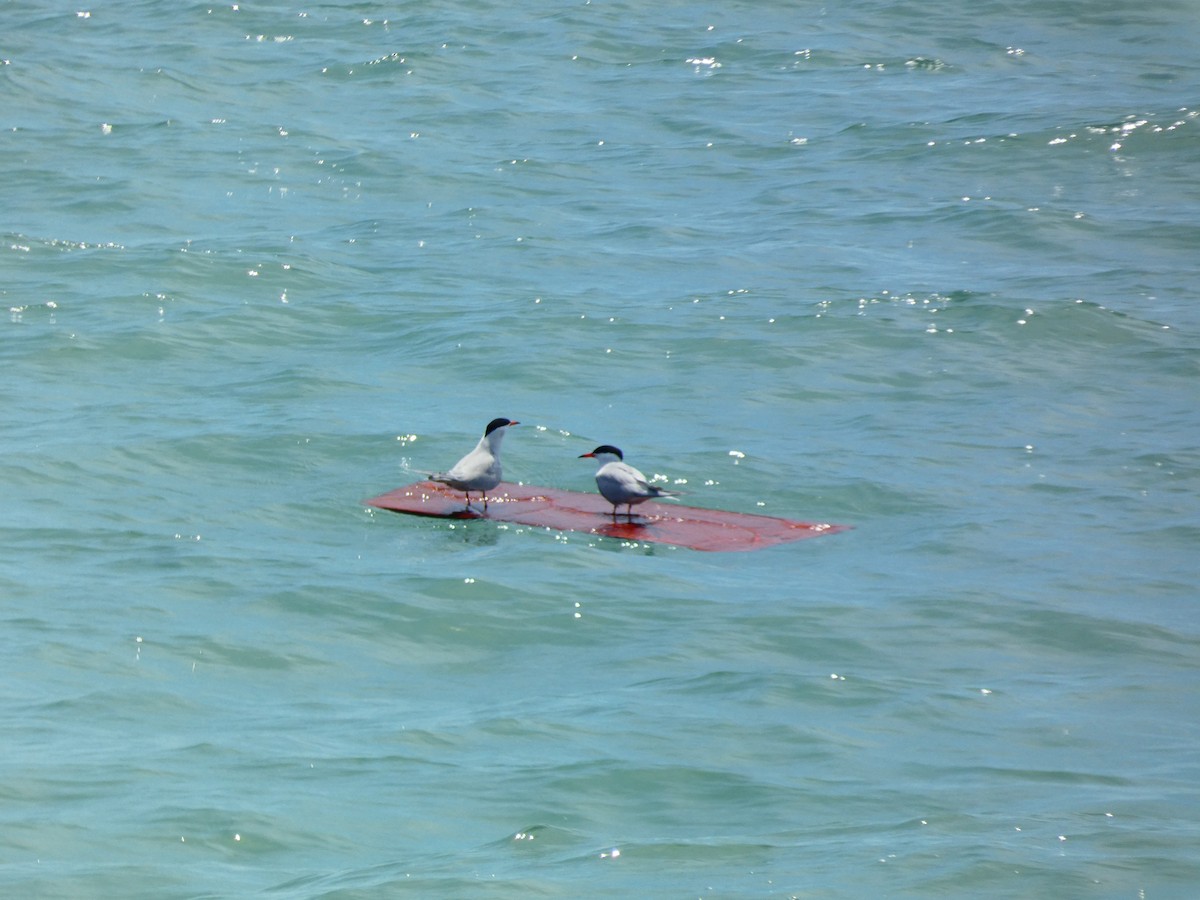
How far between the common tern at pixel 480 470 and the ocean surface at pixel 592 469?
0.30m

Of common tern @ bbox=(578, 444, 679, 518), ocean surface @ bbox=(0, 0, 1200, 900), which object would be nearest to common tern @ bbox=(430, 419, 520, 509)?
ocean surface @ bbox=(0, 0, 1200, 900)

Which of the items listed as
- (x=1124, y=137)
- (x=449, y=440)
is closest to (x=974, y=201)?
(x=1124, y=137)

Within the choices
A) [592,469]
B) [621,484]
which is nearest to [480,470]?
[621,484]

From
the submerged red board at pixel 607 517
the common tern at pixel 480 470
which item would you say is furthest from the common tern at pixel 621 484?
the common tern at pixel 480 470

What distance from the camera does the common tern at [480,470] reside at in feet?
31.4

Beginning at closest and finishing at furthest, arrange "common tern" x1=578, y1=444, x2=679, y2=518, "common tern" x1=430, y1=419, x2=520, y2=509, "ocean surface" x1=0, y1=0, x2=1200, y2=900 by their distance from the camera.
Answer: "ocean surface" x1=0, y1=0, x2=1200, y2=900 < "common tern" x1=578, y1=444, x2=679, y2=518 < "common tern" x1=430, y1=419, x2=520, y2=509

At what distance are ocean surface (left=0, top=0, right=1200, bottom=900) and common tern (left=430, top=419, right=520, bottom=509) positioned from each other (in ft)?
0.98

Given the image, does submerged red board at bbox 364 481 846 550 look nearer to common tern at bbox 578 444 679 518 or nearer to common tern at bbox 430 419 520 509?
common tern at bbox 578 444 679 518

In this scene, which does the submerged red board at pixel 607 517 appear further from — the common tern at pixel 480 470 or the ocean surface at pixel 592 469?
the common tern at pixel 480 470

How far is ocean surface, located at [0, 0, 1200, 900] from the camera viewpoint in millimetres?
6039

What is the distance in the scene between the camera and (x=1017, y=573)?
30.1ft

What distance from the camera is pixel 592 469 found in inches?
436

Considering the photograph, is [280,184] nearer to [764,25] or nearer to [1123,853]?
[764,25]

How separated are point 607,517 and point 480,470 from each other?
0.89 m
